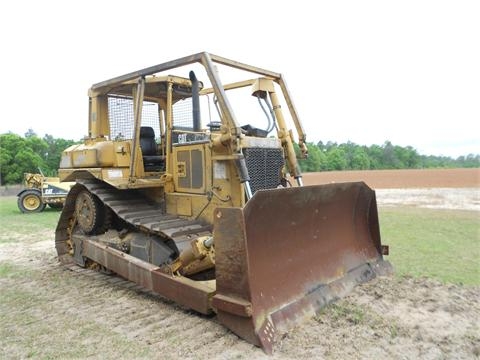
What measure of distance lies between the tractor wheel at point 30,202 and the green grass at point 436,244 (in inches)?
475

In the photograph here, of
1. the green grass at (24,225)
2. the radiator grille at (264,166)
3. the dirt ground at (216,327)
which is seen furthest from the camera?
the green grass at (24,225)

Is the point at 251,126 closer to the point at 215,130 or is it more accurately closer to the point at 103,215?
the point at 215,130

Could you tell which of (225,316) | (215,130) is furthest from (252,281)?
(215,130)

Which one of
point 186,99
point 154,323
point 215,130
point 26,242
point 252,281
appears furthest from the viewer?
point 26,242

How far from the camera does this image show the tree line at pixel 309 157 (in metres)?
34.5

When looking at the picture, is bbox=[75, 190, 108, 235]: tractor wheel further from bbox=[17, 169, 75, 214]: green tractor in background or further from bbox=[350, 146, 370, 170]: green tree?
bbox=[350, 146, 370, 170]: green tree

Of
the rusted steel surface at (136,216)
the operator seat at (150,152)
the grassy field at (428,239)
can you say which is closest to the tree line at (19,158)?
the grassy field at (428,239)

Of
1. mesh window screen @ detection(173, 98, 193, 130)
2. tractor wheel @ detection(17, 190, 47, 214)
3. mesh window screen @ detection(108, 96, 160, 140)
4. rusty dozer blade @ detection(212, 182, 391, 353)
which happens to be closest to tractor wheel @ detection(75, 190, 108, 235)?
mesh window screen @ detection(108, 96, 160, 140)

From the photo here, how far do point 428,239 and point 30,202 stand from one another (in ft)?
44.9

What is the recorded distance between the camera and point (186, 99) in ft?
19.1

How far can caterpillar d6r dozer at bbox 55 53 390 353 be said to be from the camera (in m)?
3.70

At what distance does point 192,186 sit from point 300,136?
167 cm

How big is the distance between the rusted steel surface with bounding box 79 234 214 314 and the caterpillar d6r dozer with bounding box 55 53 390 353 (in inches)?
0.6

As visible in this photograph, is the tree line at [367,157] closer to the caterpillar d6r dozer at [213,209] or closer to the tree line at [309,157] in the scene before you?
the tree line at [309,157]
